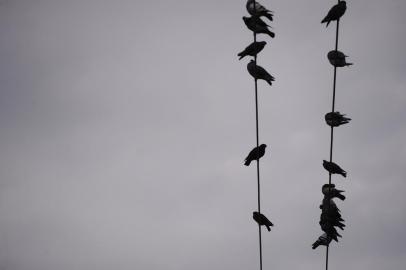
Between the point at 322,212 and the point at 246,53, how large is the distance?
456 centimetres

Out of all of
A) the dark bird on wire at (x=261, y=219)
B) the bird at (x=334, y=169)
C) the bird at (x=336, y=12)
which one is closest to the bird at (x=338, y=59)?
the bird at (x=336, y=12)

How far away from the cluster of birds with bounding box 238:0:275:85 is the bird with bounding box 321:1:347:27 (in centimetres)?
123

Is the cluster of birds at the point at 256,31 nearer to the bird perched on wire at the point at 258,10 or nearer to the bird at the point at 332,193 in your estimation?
the bird perched on wire at the point at 258,10

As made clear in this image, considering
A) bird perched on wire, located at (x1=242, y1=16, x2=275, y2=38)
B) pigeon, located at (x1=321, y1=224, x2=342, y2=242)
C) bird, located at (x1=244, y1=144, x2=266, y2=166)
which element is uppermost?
bird perched on wire, located at (x1=242, y1=16, x2=275, y2=38)

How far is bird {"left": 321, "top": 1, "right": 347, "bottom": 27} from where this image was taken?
34.8 ft

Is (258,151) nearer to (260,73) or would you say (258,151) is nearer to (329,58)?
(260,73)

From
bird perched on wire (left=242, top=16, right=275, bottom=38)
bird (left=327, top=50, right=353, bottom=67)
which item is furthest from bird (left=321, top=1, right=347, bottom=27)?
bird perched on wire (left=242, top=16, right=275, bottom=38)

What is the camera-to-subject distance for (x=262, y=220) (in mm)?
12477

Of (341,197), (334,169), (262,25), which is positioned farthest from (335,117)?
(262,25)

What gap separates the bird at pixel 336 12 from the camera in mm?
10594

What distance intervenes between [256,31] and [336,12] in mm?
1771

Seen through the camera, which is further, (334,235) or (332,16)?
(334,235)

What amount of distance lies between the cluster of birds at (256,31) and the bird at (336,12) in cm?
123

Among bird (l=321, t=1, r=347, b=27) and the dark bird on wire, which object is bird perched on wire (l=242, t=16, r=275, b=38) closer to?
bird (l=321, t=1, r=347, b=27)
